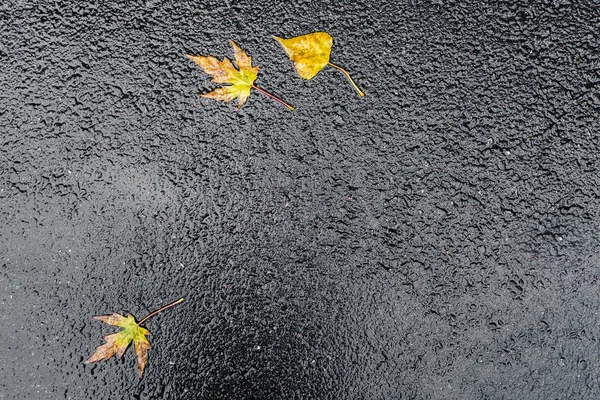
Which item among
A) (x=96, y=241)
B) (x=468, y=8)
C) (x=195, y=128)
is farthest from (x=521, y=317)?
(x=96, y=241)

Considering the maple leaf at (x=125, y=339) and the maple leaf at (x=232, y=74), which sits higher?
the maple leaf at (x=232, y=74)

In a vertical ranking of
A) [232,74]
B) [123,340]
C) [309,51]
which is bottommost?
[123,340]

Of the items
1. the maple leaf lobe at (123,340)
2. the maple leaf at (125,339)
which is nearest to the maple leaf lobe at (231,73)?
→ the maple leaf at (125,339)

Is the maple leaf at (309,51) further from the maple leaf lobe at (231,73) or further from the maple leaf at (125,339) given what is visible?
the maple leaf at (125,339)

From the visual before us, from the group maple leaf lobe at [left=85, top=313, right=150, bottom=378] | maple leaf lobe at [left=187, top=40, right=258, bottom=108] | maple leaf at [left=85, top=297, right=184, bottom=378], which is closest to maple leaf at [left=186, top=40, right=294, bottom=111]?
maple leaf lobe at [left=187, top=40, right=258, bottom=108]

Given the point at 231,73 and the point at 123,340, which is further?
the point at 231,73

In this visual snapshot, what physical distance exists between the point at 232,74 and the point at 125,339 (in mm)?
1245

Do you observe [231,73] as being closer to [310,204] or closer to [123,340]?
[310,204]

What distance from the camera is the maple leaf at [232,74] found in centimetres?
205

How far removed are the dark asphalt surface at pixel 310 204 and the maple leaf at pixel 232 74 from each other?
0.05 meters

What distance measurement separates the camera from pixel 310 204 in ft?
6.54

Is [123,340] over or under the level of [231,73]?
under

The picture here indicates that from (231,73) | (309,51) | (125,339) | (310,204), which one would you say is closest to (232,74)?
(231,73)

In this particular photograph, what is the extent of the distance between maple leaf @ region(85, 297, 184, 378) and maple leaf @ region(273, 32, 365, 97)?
1145 mm
